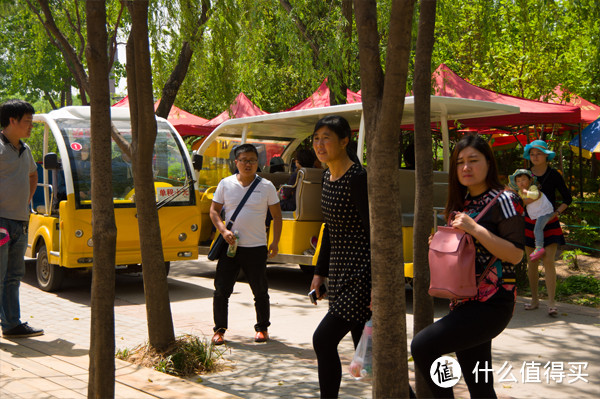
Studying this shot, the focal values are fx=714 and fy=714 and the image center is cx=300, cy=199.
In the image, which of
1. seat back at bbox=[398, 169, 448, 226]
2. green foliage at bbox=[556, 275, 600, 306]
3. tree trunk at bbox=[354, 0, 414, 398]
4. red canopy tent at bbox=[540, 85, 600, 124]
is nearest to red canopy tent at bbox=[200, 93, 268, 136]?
red canopy tent at bbox=[540, 85, 600, 124]

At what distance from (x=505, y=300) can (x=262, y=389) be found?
2.36 metres

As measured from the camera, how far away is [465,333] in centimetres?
346

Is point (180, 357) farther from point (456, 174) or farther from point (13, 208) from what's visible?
point (456, 174)

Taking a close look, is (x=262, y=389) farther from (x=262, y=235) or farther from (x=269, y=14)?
(x=269, y=14)

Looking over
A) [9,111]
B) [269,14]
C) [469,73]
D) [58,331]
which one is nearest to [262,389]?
[58,331]

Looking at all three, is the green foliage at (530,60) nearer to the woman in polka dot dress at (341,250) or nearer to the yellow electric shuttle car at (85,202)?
the yellow electric shuttle car at (85,202)

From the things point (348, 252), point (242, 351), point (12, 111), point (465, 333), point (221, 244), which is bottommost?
point (242, 351)

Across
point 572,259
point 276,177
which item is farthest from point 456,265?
point 572,259

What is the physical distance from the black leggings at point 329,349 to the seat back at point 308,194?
218 inches

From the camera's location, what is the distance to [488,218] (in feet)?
11.6

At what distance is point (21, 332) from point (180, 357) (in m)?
2.10

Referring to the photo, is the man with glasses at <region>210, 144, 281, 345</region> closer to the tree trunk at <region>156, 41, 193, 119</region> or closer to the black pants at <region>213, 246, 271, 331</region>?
the black pants at <region>213, 246, 271, 331</region>

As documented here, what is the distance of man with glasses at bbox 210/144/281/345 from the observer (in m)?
6.91

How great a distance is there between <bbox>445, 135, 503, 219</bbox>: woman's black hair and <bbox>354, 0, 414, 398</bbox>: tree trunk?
383 mm
